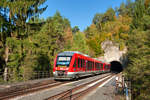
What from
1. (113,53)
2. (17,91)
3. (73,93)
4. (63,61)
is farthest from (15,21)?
(113,53)

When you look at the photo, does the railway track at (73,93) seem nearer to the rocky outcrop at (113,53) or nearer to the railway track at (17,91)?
the railway track at (17,91)

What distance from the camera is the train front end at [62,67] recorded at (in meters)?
16.5

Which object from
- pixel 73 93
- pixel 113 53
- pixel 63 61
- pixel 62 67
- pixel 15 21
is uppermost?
pixel 15 21

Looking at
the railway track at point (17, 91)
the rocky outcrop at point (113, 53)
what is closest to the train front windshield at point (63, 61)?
the railway track at point (17, 91)

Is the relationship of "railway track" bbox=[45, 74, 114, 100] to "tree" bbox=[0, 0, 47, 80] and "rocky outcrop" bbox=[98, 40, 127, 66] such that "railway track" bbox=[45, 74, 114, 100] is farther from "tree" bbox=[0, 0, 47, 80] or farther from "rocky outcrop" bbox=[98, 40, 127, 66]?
"rocky outcrop" bbox=[98, 40, 127, 66]

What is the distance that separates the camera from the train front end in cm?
1648

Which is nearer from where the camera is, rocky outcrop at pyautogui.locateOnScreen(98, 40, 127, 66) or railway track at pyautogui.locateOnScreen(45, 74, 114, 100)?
railway track at pyautogui.locateOnScreen(45, 74, 114, 100)

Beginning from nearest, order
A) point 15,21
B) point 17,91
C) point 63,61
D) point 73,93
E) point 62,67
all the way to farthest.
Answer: point 73,93 < point 17,91 < point 62,67 < point 63,61 < point 15,21

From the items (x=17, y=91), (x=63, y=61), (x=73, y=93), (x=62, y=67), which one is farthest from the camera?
(x=63, y=61)

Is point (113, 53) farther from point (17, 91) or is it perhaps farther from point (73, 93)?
point (17, 91)

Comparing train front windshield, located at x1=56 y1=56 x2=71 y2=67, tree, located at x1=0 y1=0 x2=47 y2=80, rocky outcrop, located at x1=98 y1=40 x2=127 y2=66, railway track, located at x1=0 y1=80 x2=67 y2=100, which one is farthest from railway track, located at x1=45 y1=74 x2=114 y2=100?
rocky outcrop, located at x1=98 y1=40 x2=127 y2=66

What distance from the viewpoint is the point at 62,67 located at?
54.8 ft

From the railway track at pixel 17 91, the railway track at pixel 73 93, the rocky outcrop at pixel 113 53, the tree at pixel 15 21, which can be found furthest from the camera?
the rocky outcrop at pixel 113 53

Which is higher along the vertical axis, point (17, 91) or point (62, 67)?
point (62, 67)
